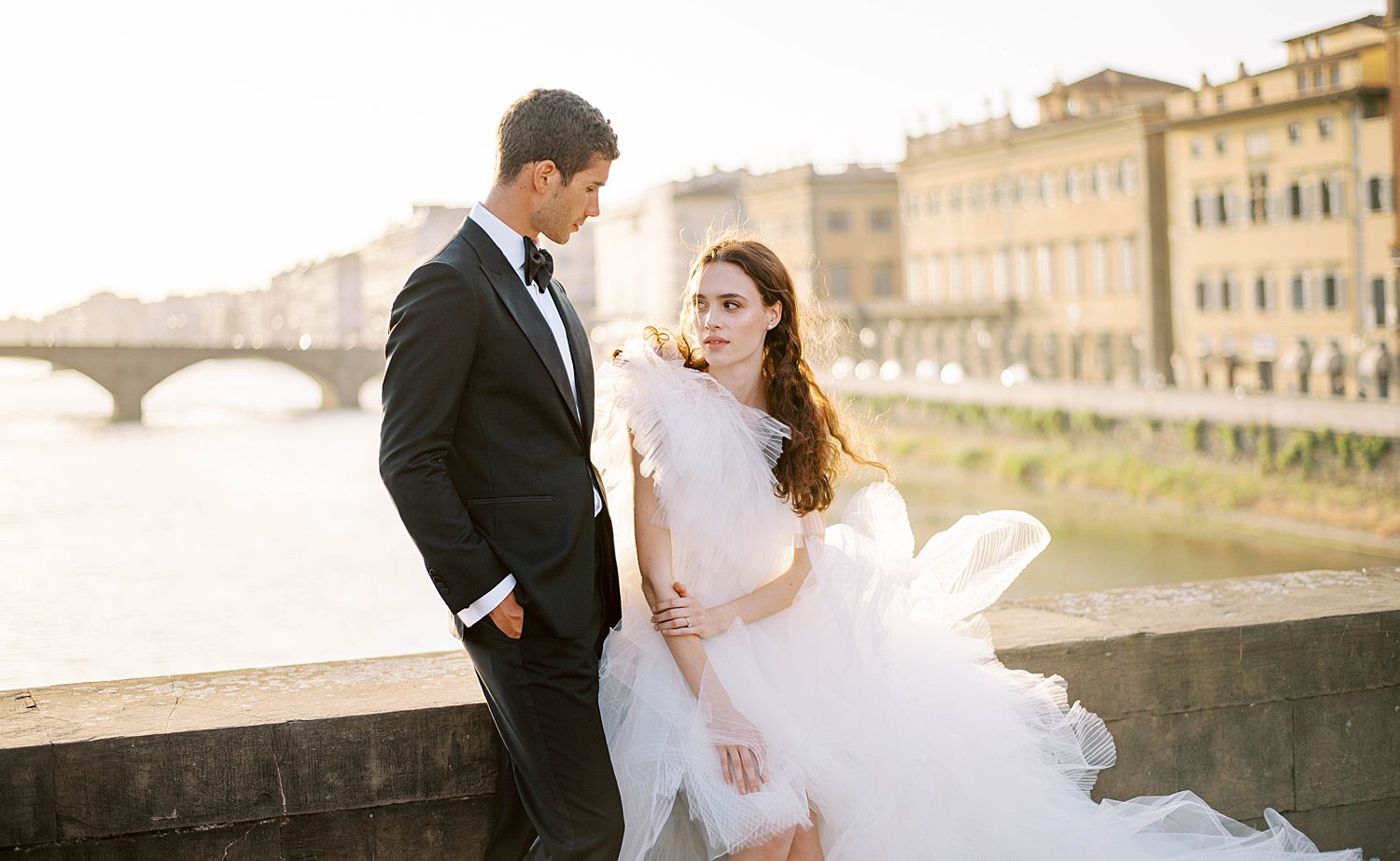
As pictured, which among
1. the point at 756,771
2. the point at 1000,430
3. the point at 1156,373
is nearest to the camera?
the point at 756,771

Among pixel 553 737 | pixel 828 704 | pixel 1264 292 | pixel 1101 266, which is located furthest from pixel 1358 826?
pixel 1101 266

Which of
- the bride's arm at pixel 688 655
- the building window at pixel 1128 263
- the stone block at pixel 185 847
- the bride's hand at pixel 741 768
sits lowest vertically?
the stone block at pixel 185 847

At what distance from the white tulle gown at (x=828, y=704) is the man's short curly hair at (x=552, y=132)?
410mm

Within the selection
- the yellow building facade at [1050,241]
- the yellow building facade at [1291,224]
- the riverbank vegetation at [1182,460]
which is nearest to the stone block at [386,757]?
the riverbank vegetation at [1182,460]

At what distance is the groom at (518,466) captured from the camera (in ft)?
6.17

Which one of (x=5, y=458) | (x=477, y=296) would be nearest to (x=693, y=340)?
(x=477, y=296)

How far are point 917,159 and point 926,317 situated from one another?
4.05 m

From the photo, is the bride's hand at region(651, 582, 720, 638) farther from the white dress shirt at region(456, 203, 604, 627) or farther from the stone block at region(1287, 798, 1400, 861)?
the stone block at region(1287, 798, 1400, 861)

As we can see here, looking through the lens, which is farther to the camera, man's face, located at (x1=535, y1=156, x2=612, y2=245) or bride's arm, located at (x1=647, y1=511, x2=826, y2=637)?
bride's arm, located at (x1=647, y1=511, x2=826, y2=637)

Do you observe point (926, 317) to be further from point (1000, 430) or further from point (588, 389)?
point (588, 389)

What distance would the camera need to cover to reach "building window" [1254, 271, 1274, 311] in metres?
26.4

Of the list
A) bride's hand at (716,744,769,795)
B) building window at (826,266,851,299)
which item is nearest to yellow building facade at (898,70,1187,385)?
building window at (826,266,851,299)

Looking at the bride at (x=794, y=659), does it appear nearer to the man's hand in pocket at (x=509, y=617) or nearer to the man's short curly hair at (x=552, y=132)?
the man's hand in pocket at (x=509, y=617)

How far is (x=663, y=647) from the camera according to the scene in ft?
7.13
